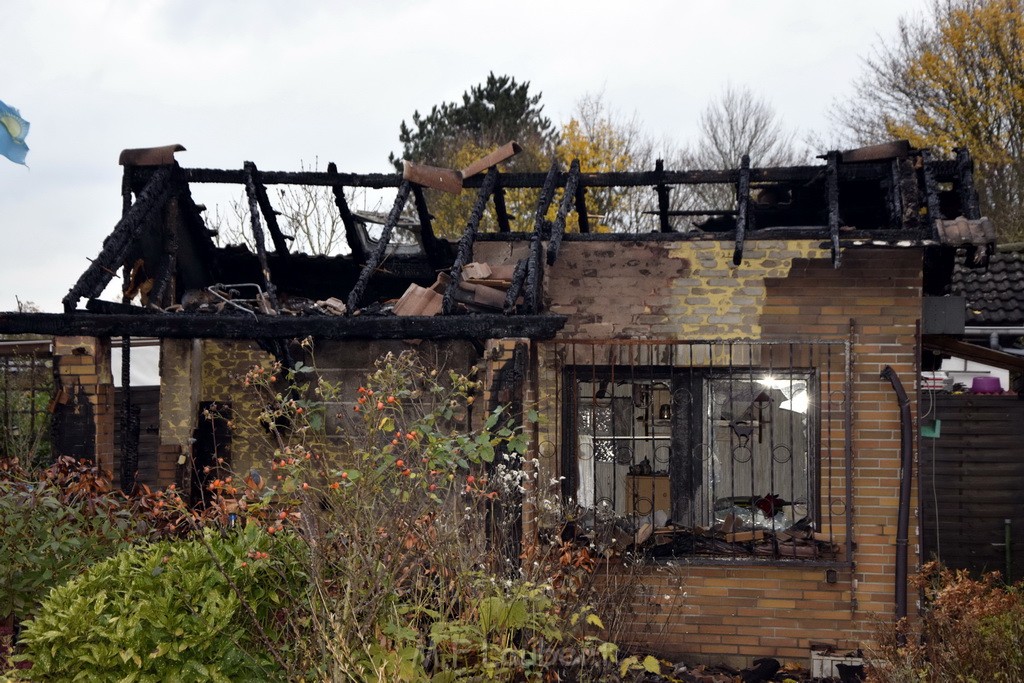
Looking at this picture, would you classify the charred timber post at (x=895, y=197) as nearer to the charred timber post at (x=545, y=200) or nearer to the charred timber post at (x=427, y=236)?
the charred timber post at (x=545, y=200)

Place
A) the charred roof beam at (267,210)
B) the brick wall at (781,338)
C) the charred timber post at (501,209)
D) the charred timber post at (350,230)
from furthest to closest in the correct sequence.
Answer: the charred timber post at (501,209) → the charred timber post at (350,230) → the charred roof beam at (267,210) → the brick wall at (781,338)

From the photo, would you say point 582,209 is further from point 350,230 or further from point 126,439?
point 126,439

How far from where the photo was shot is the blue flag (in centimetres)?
788

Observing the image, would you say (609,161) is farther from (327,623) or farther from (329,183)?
(327,623)

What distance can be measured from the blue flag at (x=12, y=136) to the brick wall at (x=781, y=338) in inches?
167

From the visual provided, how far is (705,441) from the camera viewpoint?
7.68 meters

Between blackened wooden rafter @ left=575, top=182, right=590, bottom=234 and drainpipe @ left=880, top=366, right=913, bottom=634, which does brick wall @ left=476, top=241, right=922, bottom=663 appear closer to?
drainpipe @ left=880, top=366, right=913, bottom=634

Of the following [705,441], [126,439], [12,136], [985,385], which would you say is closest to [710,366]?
[705,441]

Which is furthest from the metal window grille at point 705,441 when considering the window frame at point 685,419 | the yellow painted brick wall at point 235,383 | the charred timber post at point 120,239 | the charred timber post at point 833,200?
the charred timber post at point 120,239

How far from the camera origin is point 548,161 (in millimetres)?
26672

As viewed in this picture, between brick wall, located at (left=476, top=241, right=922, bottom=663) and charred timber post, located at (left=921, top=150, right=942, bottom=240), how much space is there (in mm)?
345

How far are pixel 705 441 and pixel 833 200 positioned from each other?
1.97 metres

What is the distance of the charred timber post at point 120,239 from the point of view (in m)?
7.10

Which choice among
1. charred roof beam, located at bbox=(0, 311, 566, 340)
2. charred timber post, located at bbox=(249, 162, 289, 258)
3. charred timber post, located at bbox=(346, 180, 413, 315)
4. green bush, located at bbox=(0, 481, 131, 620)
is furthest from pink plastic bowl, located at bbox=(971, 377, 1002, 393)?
green bush, located at bbox=(0, 481, 131, 620)
